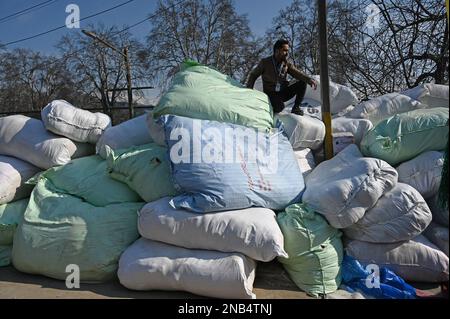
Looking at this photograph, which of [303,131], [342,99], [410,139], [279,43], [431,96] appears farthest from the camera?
[342,99]

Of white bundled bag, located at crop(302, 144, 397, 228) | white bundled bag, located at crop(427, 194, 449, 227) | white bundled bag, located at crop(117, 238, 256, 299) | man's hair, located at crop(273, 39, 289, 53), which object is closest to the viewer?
white bundled bag, located at crop(117, 238, 256, 299)

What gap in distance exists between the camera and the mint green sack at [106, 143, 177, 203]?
202 centimetres

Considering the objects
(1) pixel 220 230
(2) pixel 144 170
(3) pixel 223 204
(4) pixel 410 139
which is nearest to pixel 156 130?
(2) pixel 144 170

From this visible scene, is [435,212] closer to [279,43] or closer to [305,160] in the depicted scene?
[305,160]

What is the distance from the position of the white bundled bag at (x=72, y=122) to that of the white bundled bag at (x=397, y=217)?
6.20 ft

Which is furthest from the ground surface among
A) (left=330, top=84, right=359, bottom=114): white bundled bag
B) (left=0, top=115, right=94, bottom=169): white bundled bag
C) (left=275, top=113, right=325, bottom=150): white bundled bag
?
(left=330, top=84, right=359, bottom=114): white bundled bag

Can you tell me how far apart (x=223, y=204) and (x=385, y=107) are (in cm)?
168

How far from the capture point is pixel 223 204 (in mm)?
1797

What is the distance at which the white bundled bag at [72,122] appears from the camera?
244 centimetres

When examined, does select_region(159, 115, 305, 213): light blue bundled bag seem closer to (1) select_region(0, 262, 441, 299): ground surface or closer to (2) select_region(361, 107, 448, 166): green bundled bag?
(1) select_region(0, 262, 441, 299): ground surface

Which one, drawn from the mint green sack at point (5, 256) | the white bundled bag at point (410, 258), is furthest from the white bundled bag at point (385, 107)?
the mint green sack at point (5, 256)
